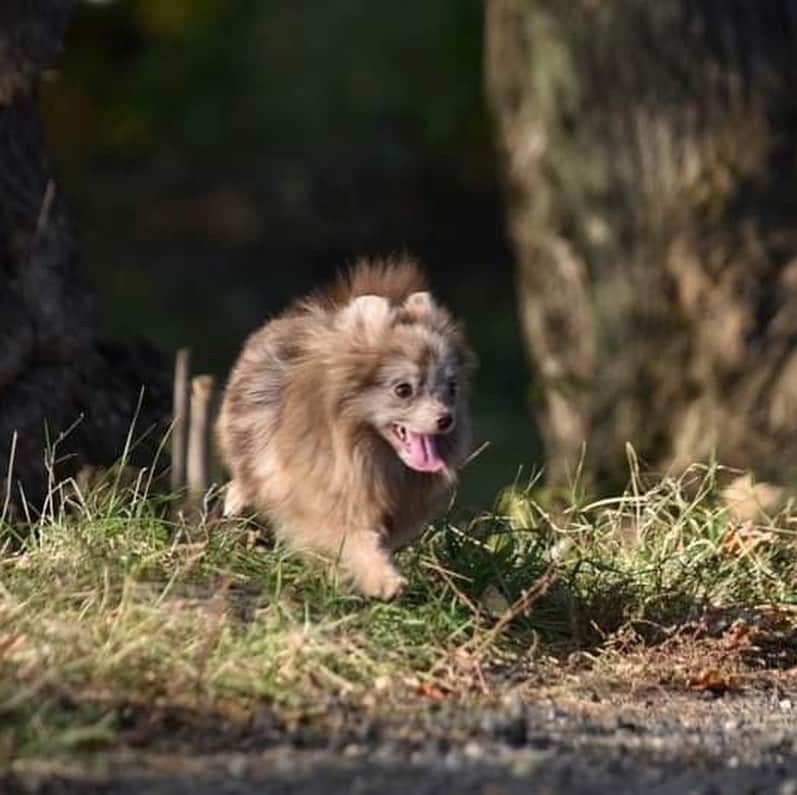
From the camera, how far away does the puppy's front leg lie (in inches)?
299

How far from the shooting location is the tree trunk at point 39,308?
9.42m

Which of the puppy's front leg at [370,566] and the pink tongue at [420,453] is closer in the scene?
the puppy's front leg at [370,566]

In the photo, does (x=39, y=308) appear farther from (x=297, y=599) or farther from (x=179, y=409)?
(x=297, y=599)

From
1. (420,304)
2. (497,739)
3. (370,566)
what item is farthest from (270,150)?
(497,739)

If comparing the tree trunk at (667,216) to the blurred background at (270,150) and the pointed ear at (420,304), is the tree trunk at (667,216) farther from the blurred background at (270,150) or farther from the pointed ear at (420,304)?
the blurred background at (270,150)

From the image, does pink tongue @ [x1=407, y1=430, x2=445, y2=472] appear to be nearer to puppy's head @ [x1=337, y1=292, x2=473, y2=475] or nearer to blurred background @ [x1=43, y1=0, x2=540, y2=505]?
puppy's head @ [x1=337, y1=292, x2=473, y2=475]

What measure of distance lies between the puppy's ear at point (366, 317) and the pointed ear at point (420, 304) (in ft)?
0.25

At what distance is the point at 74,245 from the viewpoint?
10.0 m

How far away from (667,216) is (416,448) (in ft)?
18.6

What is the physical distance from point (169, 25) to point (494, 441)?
28.1ft

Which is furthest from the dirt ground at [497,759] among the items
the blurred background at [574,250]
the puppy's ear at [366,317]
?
the blurred background at [574,250]

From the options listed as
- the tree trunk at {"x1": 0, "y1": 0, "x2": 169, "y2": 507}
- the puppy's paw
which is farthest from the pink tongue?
the tree trunk at {"x1": 0, "y1": 0, "x2": 169, "y2": 507}

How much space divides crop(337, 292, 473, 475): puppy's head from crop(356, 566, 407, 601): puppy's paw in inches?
13.5

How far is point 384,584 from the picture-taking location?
24.9ft
